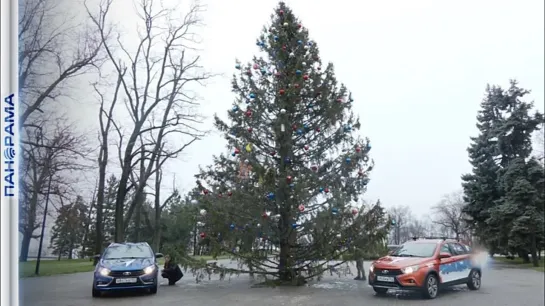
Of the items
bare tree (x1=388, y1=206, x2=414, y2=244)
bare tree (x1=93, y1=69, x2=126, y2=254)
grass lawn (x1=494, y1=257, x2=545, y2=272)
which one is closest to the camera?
grass lawn (x1=494, y1=257, x2=545, y2=272)

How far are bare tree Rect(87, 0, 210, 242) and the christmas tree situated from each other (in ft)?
0.86

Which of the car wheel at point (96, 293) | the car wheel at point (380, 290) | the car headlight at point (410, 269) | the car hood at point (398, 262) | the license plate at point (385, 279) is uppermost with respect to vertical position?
the car hood at point (398, 262)

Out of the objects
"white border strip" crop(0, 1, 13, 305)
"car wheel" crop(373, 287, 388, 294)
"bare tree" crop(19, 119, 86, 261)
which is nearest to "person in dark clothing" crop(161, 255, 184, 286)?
"bare tree" crop(19, 119, 86, 261)

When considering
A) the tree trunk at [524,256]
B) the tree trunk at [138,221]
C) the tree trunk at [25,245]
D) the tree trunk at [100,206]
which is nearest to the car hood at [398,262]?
the tree trunk at [524,256]

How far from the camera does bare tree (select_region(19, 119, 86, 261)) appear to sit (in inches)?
97.0

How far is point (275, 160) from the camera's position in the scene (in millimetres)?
2537

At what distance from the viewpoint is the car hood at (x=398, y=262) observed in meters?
2.26

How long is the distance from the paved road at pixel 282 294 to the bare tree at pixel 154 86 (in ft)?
1.32

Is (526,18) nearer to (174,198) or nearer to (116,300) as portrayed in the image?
(174,198)

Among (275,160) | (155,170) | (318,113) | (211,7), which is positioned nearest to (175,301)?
(155,170)

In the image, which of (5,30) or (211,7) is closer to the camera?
(5,30)

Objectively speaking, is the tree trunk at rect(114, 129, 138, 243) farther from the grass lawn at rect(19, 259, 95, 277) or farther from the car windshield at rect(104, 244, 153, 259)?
the grass lawn at rect(19, 259, 95, 277)

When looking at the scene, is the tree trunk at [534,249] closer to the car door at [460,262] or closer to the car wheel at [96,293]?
the car door at [460,262]

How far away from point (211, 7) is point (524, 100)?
1.94 metres
